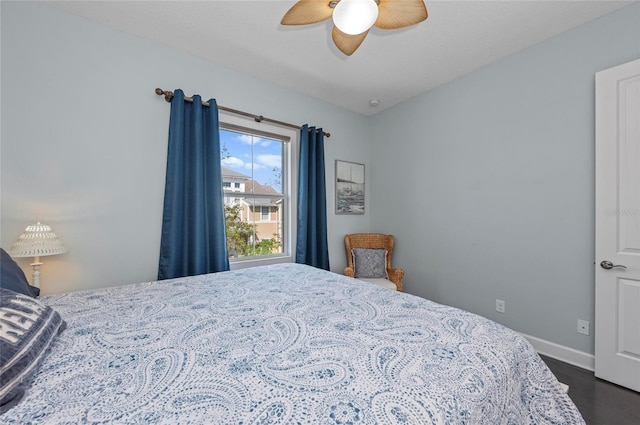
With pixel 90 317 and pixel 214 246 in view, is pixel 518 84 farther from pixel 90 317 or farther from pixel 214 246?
pixel 90 317

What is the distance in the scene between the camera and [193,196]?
238cm

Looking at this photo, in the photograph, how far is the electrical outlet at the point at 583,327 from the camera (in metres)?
2.09

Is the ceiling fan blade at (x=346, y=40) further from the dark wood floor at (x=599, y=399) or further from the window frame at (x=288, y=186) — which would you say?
the dark wood floor at (x=599, y=399)

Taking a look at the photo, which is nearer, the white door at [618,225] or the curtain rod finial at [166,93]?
the white door at [618,225]

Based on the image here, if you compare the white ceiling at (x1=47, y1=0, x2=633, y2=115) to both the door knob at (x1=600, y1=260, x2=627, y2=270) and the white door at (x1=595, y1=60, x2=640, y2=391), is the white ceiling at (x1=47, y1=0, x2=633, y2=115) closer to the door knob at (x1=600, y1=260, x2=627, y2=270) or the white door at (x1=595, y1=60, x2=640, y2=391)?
the white door at (x1=595, y1=60, x2=640, y2=391)

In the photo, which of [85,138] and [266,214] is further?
[266,214]

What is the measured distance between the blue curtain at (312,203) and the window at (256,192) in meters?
0.16

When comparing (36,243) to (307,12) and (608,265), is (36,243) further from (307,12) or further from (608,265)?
(608,265)

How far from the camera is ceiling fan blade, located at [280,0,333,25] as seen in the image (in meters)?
1.47

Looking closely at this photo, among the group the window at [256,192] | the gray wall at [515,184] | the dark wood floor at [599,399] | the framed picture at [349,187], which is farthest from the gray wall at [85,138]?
the dark wood floor at [599,399]

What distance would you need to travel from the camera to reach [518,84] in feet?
8.01

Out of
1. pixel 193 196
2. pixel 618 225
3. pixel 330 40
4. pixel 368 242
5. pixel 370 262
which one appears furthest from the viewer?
pixel 368 242

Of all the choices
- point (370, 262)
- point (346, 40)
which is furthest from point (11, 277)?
point (370, 262)

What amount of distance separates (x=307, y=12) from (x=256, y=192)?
6.13 ft
